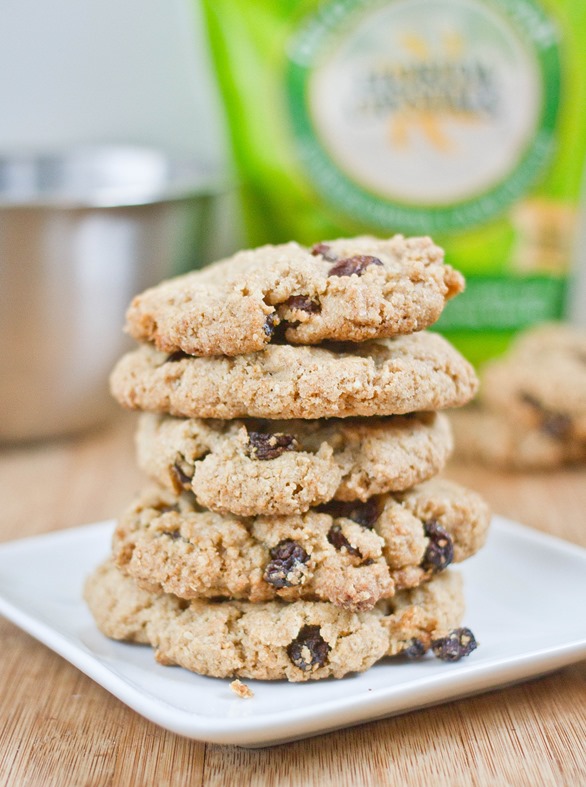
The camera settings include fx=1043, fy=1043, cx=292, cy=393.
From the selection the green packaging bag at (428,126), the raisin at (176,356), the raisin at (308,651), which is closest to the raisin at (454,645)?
the raisin at (308,651)

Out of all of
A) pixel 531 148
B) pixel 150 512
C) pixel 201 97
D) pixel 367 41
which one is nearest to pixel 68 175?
pixel 201 97

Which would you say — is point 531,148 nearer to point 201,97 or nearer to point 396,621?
point 201,97

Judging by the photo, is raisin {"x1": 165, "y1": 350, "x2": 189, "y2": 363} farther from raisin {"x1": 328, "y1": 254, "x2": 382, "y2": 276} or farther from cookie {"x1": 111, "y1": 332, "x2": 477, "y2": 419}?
raisin {"x1": 328, "y1": 254, "x2": 382, "y2": 276}

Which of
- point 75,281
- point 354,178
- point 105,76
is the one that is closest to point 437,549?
point 75,281

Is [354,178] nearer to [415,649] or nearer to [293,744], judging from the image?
[415,649]

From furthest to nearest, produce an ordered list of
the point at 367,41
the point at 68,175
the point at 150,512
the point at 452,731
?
1. the point at 68,175
2. the point at 367,41
3. the point at 150,512
4. the point at 452,731

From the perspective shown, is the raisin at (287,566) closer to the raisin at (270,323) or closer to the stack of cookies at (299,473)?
the stack of cookies at (299,473)
